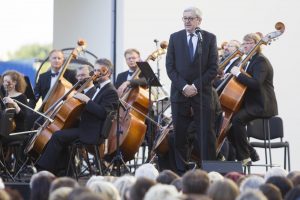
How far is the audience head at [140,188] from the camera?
5418 mm

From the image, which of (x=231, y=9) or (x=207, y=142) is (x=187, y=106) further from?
(x=231, y=9)

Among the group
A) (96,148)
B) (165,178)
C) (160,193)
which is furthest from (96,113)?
(160,193)

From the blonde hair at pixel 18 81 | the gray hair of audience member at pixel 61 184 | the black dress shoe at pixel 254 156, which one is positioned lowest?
the gray hair of audience member at pixel 61 184

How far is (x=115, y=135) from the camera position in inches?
420

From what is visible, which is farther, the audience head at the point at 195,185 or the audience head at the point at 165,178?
the audience head at the point at 165,178

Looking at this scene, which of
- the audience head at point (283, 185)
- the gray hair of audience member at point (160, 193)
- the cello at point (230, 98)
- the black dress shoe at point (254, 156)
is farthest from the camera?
the black dress shoe at point (254, 156)

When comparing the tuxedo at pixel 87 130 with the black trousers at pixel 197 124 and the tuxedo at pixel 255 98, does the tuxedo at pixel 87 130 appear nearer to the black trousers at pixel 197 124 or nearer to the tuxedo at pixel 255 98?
the black trousers at pixel 197 124

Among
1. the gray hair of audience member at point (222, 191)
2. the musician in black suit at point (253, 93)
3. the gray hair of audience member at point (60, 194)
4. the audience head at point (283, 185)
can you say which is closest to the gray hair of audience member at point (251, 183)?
the audience head at point (283, 185)

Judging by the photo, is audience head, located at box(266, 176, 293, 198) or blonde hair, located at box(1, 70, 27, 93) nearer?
Answer: audience head, located at box(266, 176, 293, 198)

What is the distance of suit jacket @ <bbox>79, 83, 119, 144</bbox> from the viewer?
33.2 feet

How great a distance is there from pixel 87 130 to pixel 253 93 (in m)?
2.05

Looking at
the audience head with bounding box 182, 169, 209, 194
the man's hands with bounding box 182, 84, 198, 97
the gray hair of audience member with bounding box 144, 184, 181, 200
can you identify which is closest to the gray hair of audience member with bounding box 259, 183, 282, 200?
the audience head with bounding box 182, 169, 209, 194

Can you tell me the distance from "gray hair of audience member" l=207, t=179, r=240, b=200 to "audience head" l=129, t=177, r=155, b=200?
41 cm

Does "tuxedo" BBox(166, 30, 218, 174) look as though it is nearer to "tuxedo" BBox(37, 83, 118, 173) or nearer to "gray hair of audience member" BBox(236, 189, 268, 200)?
"tuxedo" BBox(37, 83, 118, 173)
